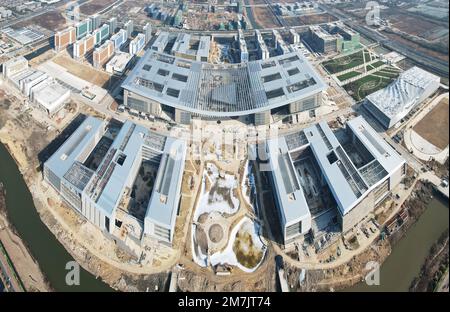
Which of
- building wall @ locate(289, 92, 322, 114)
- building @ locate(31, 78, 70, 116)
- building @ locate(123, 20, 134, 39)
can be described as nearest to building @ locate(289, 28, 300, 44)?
building wall @ locate(289, 92, 322, 114)

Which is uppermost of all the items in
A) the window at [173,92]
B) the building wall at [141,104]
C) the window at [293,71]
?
the window at [293,71]

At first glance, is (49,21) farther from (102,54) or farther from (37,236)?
(37,236)

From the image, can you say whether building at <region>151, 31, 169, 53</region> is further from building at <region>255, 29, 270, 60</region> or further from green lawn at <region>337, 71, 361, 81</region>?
green lawn at <region>337, 71, 361, 81</region>

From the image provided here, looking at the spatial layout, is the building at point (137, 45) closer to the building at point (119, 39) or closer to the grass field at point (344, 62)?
the building at point (119, 39)

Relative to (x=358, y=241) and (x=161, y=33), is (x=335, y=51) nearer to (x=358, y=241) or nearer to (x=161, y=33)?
(x=161, y=33)

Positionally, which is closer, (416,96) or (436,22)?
(416,96)

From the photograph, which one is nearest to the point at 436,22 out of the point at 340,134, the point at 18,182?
the point at 340,134

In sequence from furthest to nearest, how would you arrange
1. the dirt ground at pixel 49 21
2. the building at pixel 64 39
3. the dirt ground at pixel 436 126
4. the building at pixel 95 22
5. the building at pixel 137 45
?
the building at pixel 95 22 < the dirt ground at pixel 49 21 < the building at pixel 137 45 < the building at pixel 64 39 < the dirt ground at pixel 436 126

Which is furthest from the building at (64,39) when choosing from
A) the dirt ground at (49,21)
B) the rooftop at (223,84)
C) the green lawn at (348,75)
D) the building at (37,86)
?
the green lawn at (348,75)
